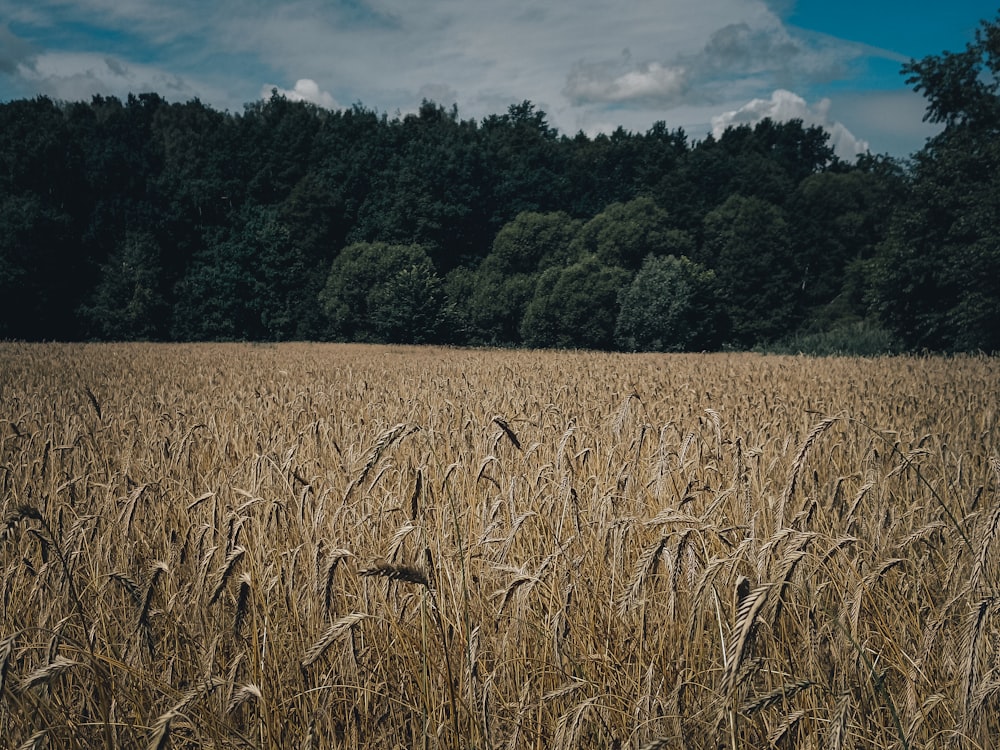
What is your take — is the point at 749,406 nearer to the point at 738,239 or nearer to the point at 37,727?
the point at 37,727

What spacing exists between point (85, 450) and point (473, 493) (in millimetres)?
3204

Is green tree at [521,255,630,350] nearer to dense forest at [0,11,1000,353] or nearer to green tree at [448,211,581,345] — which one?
dense forest at [0,11,1000,353]

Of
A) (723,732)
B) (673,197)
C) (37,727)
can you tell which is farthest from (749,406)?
(673,197)

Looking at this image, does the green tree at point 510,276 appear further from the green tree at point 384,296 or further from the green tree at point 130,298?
the green tree at point 130,298

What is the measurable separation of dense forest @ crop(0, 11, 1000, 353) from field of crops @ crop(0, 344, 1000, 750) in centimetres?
2766

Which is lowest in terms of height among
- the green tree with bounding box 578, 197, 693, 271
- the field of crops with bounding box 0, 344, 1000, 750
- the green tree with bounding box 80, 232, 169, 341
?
the field of crops with bounding box 0, 344, 1000, 750

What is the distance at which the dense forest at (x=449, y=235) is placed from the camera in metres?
30.7

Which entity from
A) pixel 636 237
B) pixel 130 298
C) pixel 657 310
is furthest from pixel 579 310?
pixel 130 298

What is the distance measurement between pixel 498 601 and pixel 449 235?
45.1 metres

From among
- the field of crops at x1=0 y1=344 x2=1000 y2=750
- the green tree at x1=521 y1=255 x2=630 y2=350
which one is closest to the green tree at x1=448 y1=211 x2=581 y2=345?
the green tree at x1=521 y1=255 x2=630 y2=350

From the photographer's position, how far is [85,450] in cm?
502

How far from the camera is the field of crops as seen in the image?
1817 mm

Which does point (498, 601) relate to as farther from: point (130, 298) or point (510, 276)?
point (130, 298)

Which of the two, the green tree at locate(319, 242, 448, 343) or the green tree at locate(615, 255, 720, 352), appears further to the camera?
the green tree at locate(319, 242, 448, 343)
